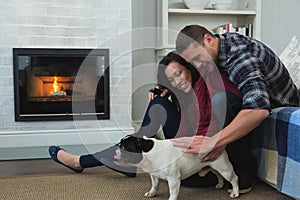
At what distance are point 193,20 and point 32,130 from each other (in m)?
1.58

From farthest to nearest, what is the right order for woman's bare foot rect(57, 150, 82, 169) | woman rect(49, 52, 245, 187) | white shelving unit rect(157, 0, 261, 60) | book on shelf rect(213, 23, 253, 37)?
book on shelf rect(213, 23, 253, 37)
white shelving unit rect(157, 0, 261, 60)
woman's bare foot rect(57, 150, 82, 169)
woman rect(49, 52, 245, 187)

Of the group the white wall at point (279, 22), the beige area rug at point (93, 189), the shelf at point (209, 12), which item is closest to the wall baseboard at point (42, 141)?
the beige area rug at point (93, 189)

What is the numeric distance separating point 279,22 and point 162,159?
236 cm

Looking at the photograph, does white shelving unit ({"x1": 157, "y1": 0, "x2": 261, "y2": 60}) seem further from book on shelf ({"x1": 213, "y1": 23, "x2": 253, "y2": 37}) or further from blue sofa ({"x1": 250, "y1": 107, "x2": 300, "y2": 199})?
blue sofa ({"x1": 250, "y1": 107, "x2": 300, "y2": 199})

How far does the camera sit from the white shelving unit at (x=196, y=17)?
2.87 meters

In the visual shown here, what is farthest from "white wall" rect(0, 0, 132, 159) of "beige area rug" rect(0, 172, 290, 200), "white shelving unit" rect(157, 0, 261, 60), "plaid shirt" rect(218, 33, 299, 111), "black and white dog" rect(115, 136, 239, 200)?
"plaid shirt" rect(218, 33, 299, 111)

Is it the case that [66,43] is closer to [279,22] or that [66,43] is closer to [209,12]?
[209,12]

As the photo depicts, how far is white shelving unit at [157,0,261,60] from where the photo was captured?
287 centimetres

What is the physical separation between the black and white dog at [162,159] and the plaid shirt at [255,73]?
0.89 ft

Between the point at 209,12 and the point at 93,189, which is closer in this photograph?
the point at 93,189

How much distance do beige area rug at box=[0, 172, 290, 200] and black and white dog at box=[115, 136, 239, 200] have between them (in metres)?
0.18

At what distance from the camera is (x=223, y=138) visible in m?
1.41

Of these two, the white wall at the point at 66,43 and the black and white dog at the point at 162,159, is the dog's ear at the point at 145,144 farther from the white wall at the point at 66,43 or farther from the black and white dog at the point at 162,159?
the white wall at the point at 66,43

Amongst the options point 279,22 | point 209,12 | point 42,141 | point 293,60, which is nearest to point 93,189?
point 42,141
